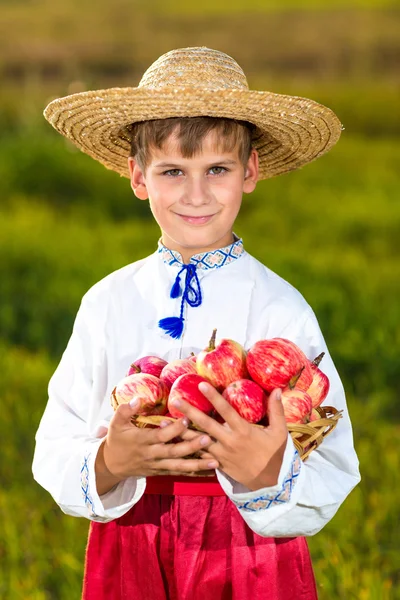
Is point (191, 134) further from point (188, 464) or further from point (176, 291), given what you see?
point (188, 464)

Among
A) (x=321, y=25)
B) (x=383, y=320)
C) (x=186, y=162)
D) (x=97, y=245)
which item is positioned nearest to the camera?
(x=186, y=162)

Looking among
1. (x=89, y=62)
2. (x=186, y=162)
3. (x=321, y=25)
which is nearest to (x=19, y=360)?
(x=186, y=162)

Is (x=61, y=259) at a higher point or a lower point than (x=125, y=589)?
higher

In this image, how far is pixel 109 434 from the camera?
219cm

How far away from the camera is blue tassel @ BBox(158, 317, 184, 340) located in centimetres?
247

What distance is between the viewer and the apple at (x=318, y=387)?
7.36 feet

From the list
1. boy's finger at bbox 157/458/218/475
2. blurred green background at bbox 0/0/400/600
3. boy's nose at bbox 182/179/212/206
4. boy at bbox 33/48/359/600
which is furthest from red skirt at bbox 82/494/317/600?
blurred green background at bbox 0/0/400/600

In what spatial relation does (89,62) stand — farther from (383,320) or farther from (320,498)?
(320,498)

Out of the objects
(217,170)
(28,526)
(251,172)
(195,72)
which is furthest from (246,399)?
(28,526)

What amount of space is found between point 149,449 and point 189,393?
15 cm

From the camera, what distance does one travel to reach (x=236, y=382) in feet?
6.95

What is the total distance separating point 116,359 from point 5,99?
1471 centimetres

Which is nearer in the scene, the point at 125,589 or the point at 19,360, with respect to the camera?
the point at 125,589

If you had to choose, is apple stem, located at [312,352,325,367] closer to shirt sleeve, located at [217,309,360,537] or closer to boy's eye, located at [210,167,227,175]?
shirt sleeve, located at [217,309,360,537]
